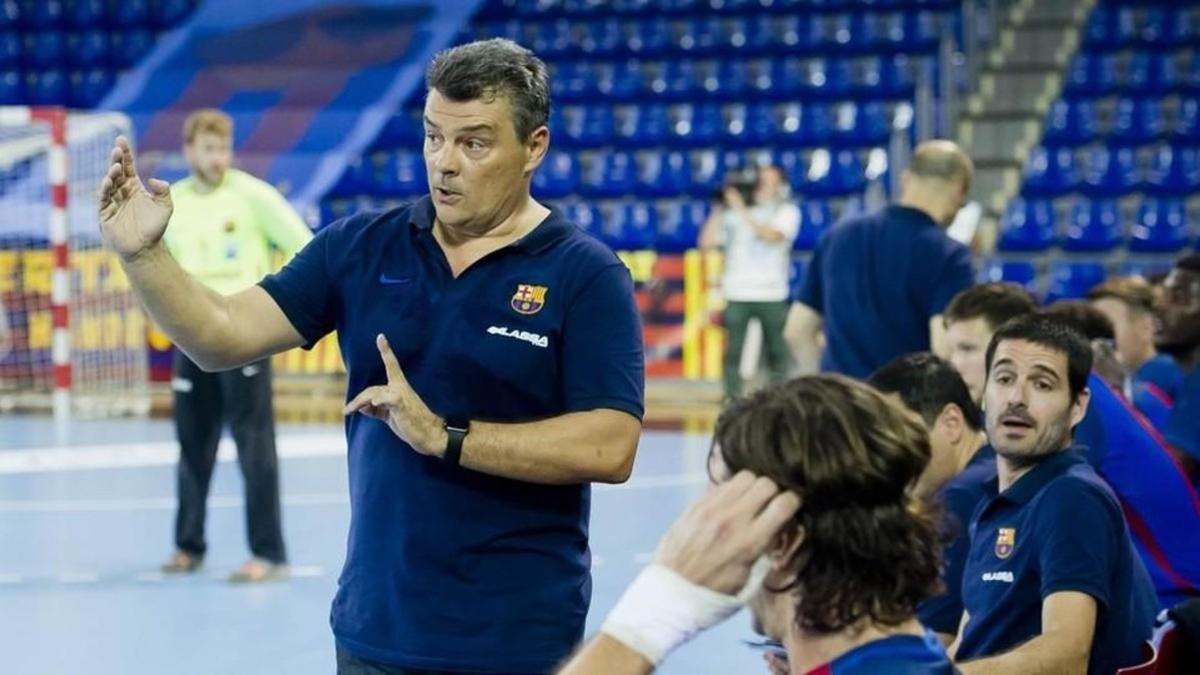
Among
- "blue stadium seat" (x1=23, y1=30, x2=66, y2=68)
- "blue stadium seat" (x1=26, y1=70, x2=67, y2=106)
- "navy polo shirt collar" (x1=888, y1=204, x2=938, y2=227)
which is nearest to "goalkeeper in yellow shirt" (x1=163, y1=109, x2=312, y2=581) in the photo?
"navy polo shirt collar" (x1=888, y1=204, x2=938, y2=227)

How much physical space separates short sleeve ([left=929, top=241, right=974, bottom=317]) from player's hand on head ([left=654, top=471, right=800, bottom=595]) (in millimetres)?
4863

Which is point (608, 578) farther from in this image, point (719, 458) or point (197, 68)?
point (197, 68)

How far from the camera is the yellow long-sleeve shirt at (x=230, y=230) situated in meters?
7.91

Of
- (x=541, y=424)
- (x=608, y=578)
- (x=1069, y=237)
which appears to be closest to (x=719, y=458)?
(x=541, y=424)

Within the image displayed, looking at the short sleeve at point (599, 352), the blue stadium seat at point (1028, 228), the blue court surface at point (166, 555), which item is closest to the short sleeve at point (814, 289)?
the blue court surface at point (166, 555)

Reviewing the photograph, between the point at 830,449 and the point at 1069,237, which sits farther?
the point at 1069,237

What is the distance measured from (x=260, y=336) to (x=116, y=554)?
555cm

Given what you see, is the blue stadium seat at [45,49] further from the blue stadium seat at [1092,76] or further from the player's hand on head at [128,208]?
the player's hand on head at [128,208]

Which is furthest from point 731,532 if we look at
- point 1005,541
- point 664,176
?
point 664,176

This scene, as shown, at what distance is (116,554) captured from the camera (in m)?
8.43

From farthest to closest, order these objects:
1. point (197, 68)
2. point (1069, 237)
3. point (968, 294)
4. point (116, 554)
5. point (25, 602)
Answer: point (197, 68), point (1069, 237), point (116, 554), point (25, 602), point (968, 294)

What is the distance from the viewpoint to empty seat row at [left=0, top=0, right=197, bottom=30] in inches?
867

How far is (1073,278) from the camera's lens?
15.8m

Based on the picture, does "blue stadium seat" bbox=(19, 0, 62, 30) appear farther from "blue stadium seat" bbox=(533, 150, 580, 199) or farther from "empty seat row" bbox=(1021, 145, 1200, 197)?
"empty seat row" bbox=(1021, 145, 1200, 197)
